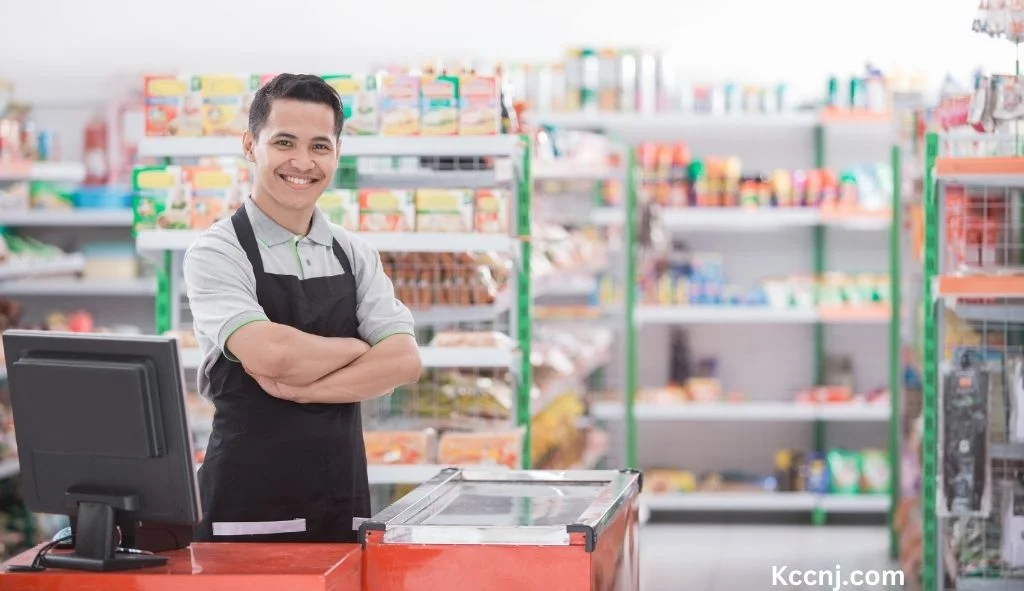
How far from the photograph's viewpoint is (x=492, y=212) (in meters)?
4.49

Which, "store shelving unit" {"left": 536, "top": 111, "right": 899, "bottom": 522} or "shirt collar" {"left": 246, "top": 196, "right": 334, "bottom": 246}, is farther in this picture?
"store shelving unit" {"left": 536, "top": 111, "right": 899, "bottom": 522}

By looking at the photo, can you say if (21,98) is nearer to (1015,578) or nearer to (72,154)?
(72,154)

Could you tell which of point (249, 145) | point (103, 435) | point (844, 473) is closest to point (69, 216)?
point (844, 473)

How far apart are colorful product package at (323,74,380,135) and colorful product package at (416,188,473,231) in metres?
0.27

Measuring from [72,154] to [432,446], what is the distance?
4.58 m

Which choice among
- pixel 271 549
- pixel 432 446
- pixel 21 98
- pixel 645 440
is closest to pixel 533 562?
pixel 271 549

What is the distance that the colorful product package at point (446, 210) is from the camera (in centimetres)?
449

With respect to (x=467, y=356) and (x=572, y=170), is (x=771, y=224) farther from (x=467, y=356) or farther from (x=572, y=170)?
(x=467, y=356)

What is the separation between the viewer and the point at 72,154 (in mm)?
8430

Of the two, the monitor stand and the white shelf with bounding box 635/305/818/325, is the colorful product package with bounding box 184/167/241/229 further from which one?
the white shelf with bounding box 635/305/818/325

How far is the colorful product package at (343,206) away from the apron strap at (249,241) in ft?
4.96

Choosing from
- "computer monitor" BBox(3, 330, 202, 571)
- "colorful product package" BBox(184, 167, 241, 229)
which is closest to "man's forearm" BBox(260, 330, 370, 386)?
"computer monitor" BBox(3, 330, 202, 571)

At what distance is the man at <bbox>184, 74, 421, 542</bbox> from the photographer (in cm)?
293

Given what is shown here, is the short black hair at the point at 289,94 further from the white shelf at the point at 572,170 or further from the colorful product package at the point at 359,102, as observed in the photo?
the white shelf at the point at 572,170
